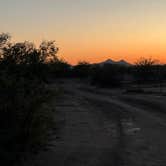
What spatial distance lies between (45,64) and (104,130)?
400 centimetres

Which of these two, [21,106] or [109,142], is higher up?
[21,106]

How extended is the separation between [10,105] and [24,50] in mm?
4509

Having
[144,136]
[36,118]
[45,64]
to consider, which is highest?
[45,64]

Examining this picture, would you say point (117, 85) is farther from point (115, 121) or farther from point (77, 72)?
point (115, 121)

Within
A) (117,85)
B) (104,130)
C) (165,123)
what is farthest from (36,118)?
(117,85)

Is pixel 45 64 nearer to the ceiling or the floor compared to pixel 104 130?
nearer to the ceiling

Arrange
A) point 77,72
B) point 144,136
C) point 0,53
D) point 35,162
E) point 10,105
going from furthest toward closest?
point 77,72
point 144,136
point 0,53
point 35,162
point 10,105

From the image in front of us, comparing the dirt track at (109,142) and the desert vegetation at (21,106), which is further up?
the desert vegetation at (21,106)

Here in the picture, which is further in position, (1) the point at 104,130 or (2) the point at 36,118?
(1) the point at 104,130

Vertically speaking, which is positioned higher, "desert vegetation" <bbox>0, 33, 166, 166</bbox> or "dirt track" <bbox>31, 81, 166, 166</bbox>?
"desert vegetation" <bbox>0, 33, 166, 166</bbox>

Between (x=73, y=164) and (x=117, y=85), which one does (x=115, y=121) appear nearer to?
(x=73, y=164)

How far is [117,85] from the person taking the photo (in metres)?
67.6

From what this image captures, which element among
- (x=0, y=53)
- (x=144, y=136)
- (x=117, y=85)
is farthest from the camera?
(x=117, y=85)

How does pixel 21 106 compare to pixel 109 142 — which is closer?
pixel 21 106
